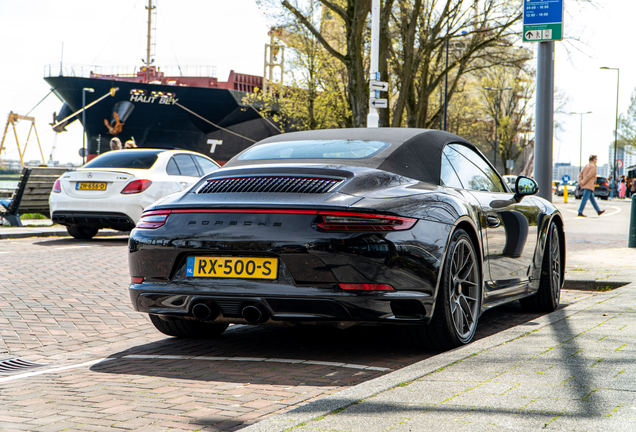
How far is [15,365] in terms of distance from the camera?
4090mm

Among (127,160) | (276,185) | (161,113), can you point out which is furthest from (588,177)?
(161,113)

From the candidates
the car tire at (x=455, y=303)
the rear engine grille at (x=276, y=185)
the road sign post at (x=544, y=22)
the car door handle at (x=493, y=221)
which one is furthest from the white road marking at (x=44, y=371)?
the road sign post at (x=544, y=22)

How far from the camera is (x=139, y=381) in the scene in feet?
11.8

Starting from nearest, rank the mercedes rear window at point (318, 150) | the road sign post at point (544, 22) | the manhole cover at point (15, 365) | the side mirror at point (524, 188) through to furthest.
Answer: the manhole cover at point (15, 365) → the mercedes rear window at point (318, 150) → the side mirror at point (524, 188) → the road sign post at point (544, 22)

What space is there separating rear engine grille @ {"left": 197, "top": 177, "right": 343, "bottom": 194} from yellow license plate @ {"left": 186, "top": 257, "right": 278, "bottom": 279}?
0.40m

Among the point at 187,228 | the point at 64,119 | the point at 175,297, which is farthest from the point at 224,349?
the point at 64,119

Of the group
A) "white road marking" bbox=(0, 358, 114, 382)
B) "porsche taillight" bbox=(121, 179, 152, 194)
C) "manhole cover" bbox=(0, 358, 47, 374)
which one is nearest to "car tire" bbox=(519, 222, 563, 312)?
"white road marking" bbox=(0, 358, 114, 382)

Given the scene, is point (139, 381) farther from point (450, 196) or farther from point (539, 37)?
point (539, 37)

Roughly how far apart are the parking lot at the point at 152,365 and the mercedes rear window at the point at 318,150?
1192 millimetres

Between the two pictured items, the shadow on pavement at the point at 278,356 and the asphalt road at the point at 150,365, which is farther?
the shadow on pavement at the point at 278,356

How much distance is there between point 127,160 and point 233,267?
330 inches

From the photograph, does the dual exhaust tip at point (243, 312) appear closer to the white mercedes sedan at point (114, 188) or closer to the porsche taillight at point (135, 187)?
the white mercedes sedan at point (114, 188)

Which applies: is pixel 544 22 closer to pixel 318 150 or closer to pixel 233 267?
pixel 318 150

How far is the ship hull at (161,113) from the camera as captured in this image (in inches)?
1693
